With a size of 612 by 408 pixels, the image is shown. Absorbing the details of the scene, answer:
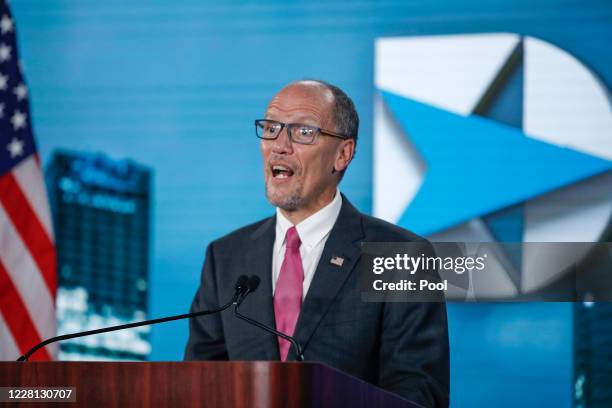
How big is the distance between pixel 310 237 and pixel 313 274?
13cm

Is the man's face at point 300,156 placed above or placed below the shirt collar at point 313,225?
above

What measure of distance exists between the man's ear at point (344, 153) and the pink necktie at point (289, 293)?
28 centimetres

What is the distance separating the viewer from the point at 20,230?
405 centimetres

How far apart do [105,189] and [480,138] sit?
5.42 feet

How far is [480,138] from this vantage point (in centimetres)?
382

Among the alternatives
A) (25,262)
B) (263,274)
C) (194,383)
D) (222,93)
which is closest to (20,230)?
(25,262)

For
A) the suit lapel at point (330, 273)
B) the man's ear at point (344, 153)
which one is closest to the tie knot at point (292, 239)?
the suit lapel at point (330, 273)

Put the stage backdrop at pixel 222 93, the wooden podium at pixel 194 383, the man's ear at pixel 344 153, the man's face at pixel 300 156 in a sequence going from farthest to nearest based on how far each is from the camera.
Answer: the stage backdrop at pixel 222 93 < the man's ear at pixel 344 153 < the man's face at pixel 300 156 < the wooden podium at pixel 194 383

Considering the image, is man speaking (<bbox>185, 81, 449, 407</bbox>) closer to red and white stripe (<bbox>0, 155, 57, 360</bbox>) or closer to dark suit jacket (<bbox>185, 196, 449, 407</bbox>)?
dark suit jacket (<bbox>185, 196, 449, 407</bbox>)

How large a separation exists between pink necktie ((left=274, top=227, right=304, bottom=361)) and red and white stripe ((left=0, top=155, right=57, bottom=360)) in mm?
1555

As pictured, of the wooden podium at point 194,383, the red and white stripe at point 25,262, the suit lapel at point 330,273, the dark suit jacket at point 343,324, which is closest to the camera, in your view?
the wooden podium at point 194,383

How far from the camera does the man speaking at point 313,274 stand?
2652 millimetres

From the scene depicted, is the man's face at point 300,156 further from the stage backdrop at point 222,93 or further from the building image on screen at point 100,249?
the building image on screen at point 100,249

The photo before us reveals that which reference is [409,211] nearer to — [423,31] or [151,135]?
[423,31]
